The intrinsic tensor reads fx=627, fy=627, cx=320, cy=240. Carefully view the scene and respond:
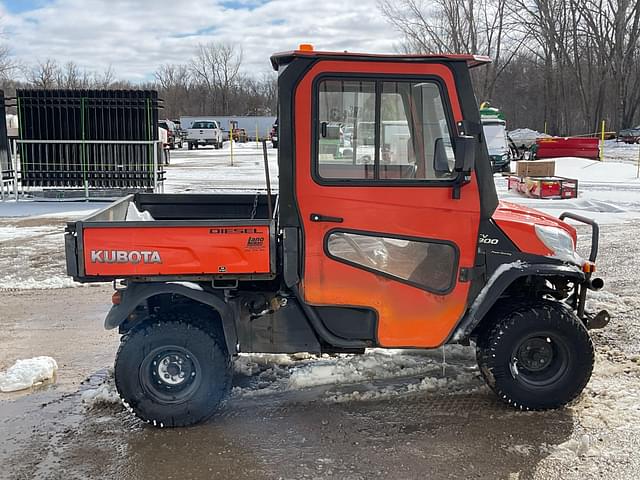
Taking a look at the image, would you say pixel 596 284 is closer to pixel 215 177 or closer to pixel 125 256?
pixel 125 256

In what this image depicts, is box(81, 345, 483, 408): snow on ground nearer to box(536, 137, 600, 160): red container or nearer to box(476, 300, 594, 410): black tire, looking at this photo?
box(476, 300, 594, 410): black tire

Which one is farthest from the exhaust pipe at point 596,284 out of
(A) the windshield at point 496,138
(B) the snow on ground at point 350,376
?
(A) the windshield at point 496,138

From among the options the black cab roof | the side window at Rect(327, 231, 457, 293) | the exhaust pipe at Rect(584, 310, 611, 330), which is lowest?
the exhaust pipe at Rect(584, 310, 611, 330)

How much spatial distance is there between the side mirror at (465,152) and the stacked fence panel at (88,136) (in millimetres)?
11889

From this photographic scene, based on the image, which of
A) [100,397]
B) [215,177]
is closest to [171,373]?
[100,397]

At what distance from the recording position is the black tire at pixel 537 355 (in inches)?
158

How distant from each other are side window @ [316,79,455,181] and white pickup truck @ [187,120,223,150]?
40.1m

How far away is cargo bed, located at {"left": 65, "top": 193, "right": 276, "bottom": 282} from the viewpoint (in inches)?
146

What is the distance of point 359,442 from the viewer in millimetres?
3766

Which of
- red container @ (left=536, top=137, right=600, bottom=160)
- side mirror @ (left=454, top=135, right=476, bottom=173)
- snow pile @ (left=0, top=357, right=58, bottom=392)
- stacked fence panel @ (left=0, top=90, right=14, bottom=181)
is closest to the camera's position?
side mirror @ (left=454, top=135, right=476, bottom=173)

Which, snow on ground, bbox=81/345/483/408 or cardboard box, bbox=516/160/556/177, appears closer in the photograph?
snow on ground, bbox=81/345/483/408

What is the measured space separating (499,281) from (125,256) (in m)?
2.30

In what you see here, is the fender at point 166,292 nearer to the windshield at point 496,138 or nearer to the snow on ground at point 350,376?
the snow on ground at point 350,376

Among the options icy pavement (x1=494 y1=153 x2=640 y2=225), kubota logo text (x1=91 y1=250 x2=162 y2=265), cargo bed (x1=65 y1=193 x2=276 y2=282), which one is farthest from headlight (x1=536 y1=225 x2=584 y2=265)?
icy pavement (x1=494 y1=153 x2=640 y2=225)
